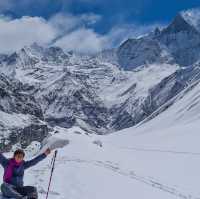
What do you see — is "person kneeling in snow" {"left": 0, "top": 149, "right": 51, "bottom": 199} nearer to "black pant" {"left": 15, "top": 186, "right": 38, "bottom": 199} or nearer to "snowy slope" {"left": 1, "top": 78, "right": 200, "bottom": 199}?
"black pant" {"left": 15, "top": 186, "right": 38, "bottom": 199}

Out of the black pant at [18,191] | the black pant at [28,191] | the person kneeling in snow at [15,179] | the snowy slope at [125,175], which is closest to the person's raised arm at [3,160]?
the person kneeling in snow at [15,179]

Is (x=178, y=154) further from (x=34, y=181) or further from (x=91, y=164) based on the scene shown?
(x=34, y=181)

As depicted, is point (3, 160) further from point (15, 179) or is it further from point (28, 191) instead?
point (28, 191)

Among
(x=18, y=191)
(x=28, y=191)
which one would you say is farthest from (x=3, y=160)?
(x=28, y=191)

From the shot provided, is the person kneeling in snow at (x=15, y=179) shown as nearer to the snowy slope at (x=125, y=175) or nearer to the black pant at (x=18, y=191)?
the black pant at (x=18, y=191)

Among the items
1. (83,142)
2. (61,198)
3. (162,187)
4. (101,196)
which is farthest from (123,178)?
(83,142)

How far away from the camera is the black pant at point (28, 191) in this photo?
1490 cm

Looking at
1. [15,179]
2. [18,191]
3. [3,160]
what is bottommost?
[18,191]

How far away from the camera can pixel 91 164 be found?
29359mm

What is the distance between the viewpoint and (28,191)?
15.1 metres

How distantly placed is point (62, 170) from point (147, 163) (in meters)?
7.95

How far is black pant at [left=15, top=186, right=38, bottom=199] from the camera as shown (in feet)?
48.9

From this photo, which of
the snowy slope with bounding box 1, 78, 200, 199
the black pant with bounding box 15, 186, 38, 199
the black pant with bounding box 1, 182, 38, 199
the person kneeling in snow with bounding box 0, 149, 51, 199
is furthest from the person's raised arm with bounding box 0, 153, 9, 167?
the snowy slope with bounding box 1, 78, 200, 199

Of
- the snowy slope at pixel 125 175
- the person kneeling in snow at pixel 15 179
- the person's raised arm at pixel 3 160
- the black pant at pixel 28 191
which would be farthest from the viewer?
the snowy slope at pixel 125 175
